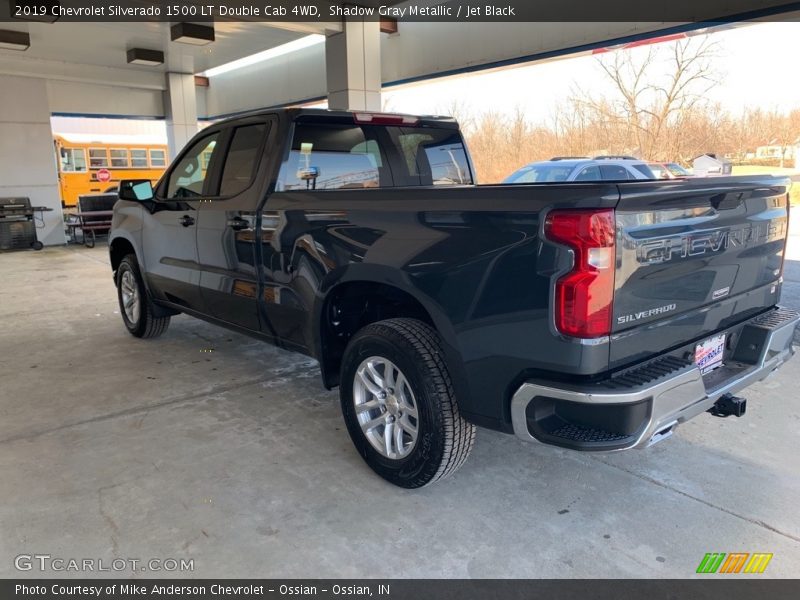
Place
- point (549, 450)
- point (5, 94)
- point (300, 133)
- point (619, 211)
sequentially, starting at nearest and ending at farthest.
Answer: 1. point (619, 211)
2. point (549, 450)
3. point (300, 133)
4. point (5, 94)

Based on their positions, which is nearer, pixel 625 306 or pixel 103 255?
pixel 625 306

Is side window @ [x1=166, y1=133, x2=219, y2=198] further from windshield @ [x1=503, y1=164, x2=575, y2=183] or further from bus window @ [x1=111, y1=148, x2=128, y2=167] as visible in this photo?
bus window @ [x1=111, y1=148, x2=128, y2=167]

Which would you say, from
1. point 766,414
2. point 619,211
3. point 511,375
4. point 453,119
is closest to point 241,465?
point 511,375

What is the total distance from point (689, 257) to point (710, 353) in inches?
21.4

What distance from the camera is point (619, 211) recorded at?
7.13ft

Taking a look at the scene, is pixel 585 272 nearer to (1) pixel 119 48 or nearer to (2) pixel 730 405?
(2) pixel 730 405

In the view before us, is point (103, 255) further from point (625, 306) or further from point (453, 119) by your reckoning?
point (625, 306)

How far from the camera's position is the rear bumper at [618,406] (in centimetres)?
219

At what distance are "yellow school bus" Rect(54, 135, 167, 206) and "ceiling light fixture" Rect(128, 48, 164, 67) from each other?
6524 millimetres

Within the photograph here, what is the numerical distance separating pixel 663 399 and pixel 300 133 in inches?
103

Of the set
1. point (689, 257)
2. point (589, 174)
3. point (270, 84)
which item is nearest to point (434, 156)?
point (689, 257)

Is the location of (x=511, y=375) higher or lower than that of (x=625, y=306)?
lower

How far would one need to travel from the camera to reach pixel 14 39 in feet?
38.0

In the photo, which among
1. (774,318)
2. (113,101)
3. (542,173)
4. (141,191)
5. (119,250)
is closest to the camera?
(774,318)
